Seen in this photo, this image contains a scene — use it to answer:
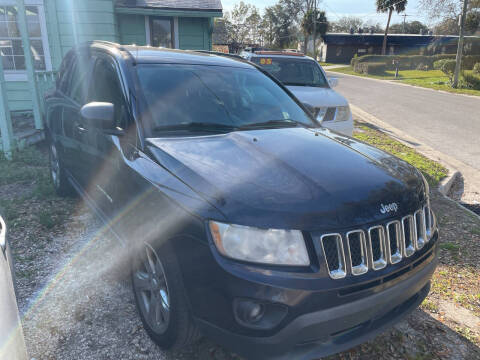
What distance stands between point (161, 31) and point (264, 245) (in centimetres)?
1145

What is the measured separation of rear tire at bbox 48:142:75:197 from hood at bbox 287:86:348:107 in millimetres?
3980

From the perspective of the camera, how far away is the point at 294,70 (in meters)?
8.35

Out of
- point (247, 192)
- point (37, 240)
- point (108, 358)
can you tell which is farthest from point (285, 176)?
point (37, 240)

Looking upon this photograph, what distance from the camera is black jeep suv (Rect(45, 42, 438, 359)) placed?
5.95ft

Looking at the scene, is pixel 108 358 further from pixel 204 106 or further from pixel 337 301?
pixel 204 106

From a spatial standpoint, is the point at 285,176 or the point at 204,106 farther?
the point at 204,106

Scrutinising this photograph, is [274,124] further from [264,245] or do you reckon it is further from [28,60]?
[28,60]

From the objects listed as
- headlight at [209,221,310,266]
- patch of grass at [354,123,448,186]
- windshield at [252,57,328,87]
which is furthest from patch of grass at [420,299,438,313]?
windshield at [252,57,328,87]

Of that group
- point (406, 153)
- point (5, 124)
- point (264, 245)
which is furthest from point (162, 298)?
point (406, 153)

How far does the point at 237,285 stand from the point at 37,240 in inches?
113

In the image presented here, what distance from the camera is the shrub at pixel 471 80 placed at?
23.3m

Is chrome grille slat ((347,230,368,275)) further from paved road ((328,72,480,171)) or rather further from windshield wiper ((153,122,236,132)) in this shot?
paved road ((328,72,480,171))

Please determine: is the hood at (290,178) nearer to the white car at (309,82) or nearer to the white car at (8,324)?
the white car at (8,324)

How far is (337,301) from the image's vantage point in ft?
5.99
